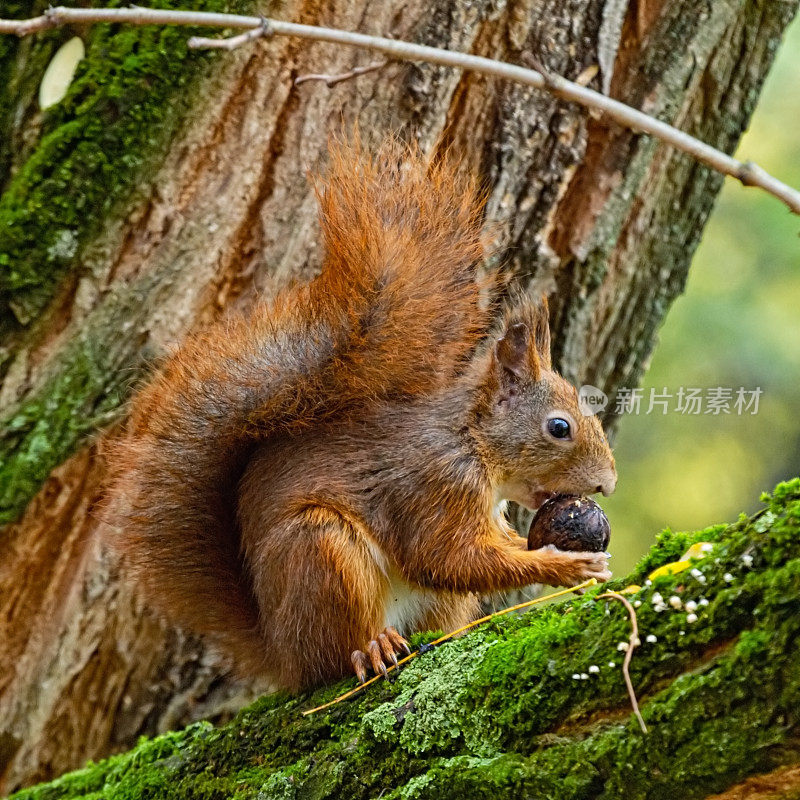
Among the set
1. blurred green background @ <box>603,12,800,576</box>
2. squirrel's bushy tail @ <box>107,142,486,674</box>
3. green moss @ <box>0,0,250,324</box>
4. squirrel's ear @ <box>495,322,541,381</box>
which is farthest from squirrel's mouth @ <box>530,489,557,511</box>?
blurred green background @ <box>603,12,800,576</box>

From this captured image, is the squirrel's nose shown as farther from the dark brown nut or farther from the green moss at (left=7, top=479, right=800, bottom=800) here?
the green moss at (left=7, top=479, right=800, bottom=800)

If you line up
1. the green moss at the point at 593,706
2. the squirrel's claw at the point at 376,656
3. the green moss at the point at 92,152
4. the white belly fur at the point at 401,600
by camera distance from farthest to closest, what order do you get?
1. the green moss at the point at 92,152
2. the white belly fur at the point at 401,600
3. the squirrel's claw at the point at 376,656
4. the green moss at the point at 593,706

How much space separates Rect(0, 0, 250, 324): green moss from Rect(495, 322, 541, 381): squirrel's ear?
94 centimetres

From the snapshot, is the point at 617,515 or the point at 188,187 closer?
the point at 188,187

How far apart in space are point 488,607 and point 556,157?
4.08ft

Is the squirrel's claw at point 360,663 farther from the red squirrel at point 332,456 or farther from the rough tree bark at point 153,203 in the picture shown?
the rough tree bark at point 153,203

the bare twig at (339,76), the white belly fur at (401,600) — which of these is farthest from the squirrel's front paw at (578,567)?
the bare twig at (339,76)

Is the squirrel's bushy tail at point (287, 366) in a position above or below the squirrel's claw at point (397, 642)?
above

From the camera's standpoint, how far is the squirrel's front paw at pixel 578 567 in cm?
206

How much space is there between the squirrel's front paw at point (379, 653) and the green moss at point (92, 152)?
1.17 metres

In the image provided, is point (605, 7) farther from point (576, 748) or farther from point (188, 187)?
point (576, 748)

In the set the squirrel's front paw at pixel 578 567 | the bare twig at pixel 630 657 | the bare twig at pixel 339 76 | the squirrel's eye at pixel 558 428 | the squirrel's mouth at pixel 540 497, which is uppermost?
the bare twig at pixel 339 76

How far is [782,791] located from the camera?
1.08 m

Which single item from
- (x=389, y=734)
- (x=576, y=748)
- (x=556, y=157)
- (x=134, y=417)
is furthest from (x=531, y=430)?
(x=576, y=748)
